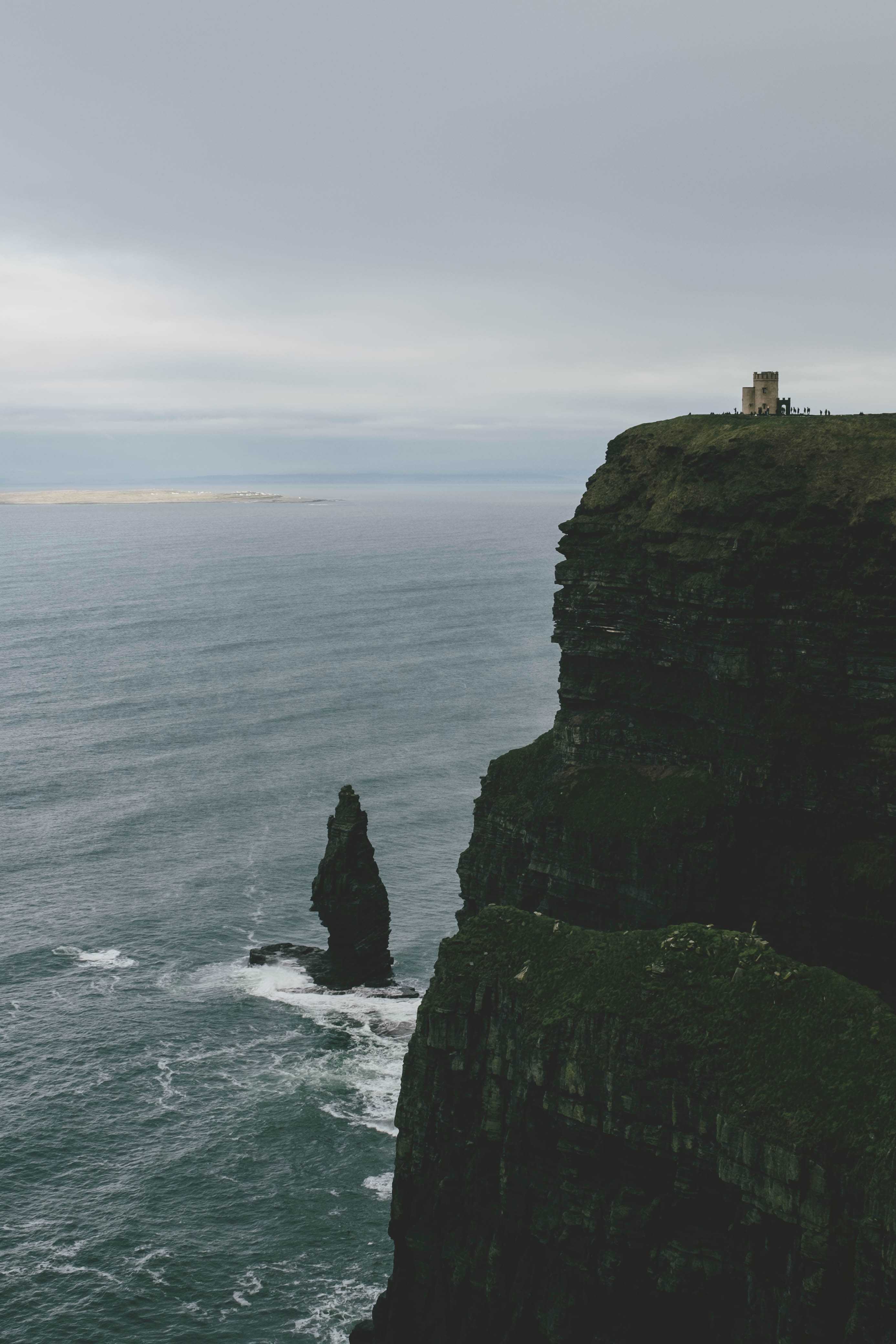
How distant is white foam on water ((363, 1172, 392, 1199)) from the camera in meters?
76.1

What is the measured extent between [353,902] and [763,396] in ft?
162

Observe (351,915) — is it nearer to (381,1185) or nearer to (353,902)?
(353,902)

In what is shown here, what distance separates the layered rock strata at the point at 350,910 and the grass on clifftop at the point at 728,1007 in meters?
46.2

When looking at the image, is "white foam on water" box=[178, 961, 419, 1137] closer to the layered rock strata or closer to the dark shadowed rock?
the dark shadowed rock

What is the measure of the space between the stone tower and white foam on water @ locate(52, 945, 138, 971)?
6303 centimetres

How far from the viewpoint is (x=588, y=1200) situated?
50.8 metres

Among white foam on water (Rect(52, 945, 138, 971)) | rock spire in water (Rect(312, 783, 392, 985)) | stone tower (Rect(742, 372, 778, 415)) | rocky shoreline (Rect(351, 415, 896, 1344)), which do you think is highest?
stone tower (Rect(742, 372, 778, 415))

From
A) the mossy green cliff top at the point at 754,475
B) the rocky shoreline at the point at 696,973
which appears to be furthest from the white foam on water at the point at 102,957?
the mossy green cliff top at the point at 754,475

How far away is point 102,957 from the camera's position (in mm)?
105000

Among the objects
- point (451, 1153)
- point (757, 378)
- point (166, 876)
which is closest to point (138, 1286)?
point (451, 1153)

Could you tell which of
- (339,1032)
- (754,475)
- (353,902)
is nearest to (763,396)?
(754,475)

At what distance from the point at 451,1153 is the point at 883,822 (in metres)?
37.6

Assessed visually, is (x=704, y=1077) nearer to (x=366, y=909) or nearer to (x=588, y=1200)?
(x=588, y=1200)

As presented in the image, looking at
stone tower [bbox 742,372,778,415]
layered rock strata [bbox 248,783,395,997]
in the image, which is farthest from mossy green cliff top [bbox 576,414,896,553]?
layered rock strata [bbox 248,783,395,997]
